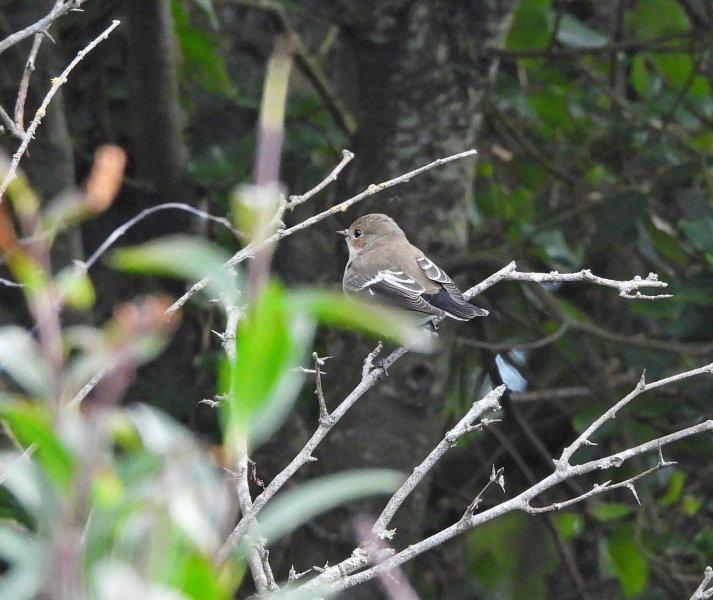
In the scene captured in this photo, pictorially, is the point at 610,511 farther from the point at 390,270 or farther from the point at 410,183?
the point at 410,183

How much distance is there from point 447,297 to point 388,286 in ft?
1.57

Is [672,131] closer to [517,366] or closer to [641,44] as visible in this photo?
[641,44]

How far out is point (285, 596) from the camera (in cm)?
113

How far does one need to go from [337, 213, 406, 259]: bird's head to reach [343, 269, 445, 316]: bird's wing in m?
0.15

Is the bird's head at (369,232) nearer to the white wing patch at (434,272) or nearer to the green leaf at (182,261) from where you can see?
the white wing patch at (434,272)

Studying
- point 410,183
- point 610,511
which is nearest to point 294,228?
point 410,183

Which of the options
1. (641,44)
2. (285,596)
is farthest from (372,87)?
(285,596)

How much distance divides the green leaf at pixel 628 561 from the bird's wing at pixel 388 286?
1.33 meters

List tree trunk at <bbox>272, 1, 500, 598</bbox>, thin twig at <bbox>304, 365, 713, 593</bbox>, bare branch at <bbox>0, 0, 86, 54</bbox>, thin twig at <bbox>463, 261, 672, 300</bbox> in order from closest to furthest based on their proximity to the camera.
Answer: thin twig at <bbox>304, 365, 713, 593</bbox>, bare branch at <bbox>0, 0, 86, 54</bbox>, thin twig at <bbox>463, 261, 672, 300</bbox>, tree trunk at <bbox>272, 1, 500, 598</bbox>

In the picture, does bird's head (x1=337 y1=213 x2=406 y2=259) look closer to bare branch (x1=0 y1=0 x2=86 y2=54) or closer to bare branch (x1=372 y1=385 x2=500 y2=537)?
bare branch (x1=0 y1=0 x2=86 y2=54)

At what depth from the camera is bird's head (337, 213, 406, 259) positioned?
4496 millimetres

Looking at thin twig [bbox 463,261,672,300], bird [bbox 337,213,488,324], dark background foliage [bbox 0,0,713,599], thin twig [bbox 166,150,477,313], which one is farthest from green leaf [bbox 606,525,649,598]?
thin twig [bbox 166,150,477,313]

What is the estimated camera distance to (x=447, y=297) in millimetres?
4168

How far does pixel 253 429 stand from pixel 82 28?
15.0 ft
